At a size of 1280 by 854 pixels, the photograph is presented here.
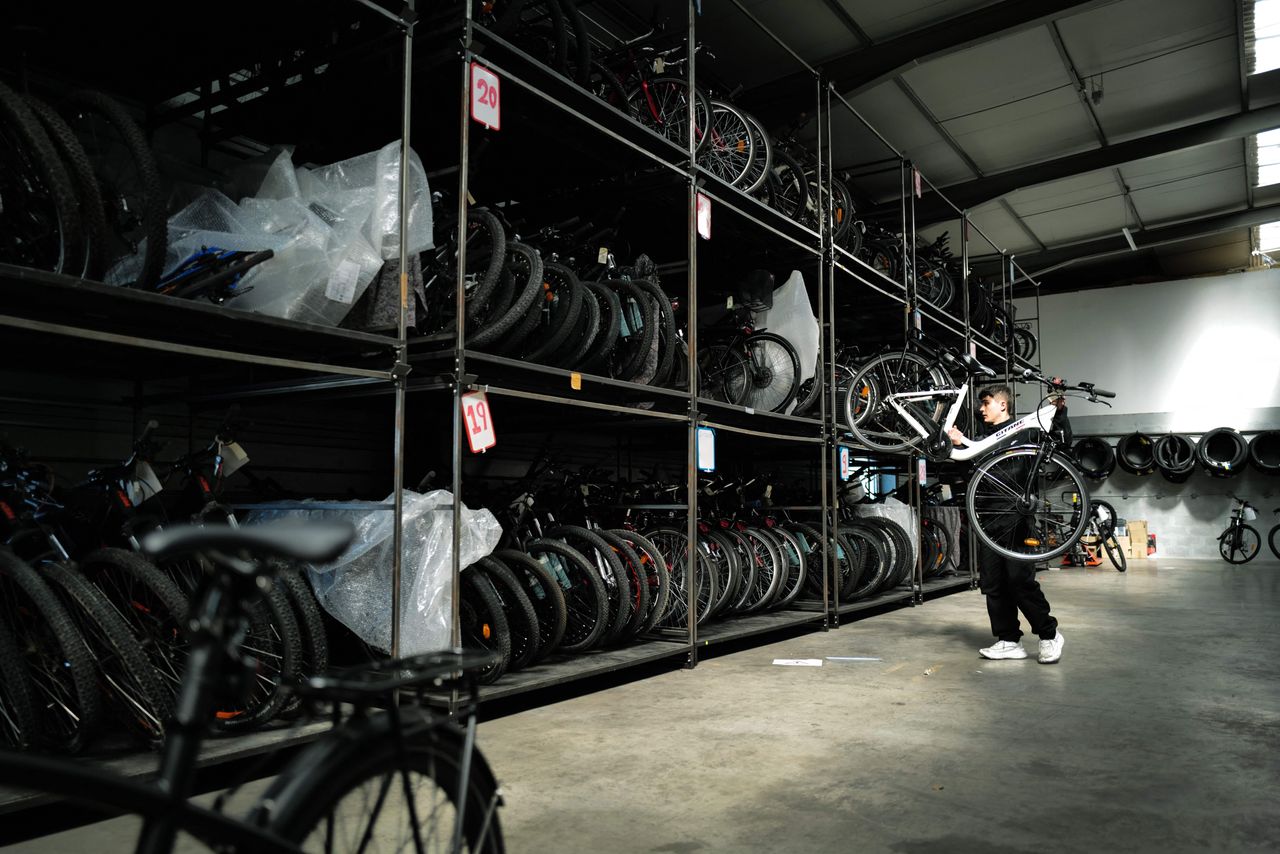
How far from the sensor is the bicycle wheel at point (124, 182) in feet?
8.57

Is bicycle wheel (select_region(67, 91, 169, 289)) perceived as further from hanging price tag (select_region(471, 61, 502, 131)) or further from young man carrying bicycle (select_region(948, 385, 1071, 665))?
young man carrying bicycle (select_region(948, 385, 1071, 665))

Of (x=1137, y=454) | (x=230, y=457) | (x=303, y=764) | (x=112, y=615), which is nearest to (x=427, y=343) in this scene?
(x=230, y=457)

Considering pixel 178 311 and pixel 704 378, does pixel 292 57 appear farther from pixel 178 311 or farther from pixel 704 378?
pixel 704 378

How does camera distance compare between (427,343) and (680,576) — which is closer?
(427,343)

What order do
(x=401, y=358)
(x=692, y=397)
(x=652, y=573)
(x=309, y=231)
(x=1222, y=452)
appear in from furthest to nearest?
(x=1222, y=452)
(x=652, y=573)
(x=692, y=397)
(x=401, y=358)
(x=309, y=231)

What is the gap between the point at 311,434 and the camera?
4.72 m

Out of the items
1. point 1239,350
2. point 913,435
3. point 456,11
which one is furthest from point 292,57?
point 1239,350

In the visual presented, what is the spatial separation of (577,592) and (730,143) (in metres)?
3.23

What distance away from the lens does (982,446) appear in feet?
17.5

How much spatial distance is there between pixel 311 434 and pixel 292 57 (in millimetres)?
1873

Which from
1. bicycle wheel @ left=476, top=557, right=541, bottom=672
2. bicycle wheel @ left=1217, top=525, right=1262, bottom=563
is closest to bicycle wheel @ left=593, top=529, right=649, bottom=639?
bicycle wheel @ left=476, top=557, right=541, bottom=672

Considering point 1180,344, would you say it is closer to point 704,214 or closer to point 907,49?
point 907,49

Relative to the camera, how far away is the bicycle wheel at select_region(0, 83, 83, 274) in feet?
7.68

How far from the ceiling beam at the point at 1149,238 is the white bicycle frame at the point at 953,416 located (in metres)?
8.23
